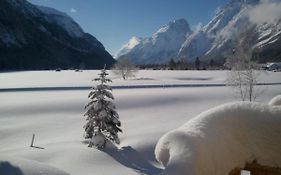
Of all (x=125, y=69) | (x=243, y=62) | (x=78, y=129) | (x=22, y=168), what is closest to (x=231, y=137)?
(x=22, y=168)

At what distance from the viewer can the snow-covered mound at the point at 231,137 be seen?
4020 mm

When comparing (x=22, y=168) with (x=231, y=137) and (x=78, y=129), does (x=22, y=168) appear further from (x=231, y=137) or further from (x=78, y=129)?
(x=78, y=129)

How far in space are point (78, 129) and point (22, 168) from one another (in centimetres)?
2777

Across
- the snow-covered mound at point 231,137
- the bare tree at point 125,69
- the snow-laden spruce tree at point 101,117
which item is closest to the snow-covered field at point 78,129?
the snow-laden spruce tree at point 101,117

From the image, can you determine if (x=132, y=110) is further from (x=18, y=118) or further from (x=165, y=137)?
(x=165, y=137)

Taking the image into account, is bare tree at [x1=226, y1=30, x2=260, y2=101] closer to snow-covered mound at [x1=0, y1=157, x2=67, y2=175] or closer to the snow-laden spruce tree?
the snow-laden spruce tree

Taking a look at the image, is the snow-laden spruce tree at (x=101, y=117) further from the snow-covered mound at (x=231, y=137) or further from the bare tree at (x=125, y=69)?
the bare tree at (x=125, y=69)

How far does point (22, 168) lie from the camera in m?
6.48

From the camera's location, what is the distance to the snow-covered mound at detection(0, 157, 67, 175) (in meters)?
6.26

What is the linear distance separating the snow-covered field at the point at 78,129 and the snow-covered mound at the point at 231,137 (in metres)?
3.31

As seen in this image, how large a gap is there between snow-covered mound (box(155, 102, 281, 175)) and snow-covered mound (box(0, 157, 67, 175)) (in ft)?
10.0

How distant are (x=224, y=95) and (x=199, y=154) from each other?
5204 cm

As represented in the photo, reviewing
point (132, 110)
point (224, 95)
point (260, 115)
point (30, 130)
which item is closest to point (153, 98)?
point (132, 110)

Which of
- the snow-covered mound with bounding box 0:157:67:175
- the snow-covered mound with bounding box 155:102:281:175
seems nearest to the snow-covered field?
the snow-covered mound with bounding box 0:157:67:175
